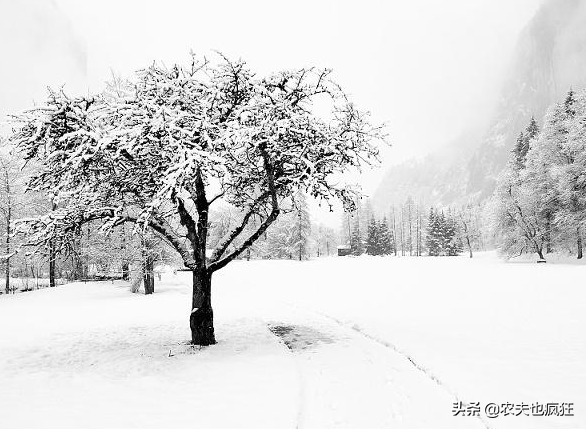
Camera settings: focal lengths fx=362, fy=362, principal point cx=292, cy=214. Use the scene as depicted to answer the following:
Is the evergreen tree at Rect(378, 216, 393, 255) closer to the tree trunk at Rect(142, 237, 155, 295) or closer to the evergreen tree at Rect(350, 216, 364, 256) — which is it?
the evergreen tree at Rect(350, 216, 364, 256)

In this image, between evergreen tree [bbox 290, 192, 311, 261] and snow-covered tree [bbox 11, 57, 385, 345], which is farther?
evergreen tree [bbox 290, 192, 311, 261]

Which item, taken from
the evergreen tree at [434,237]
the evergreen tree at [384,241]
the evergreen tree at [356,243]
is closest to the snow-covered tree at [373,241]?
the evergreen tree at [384,241]

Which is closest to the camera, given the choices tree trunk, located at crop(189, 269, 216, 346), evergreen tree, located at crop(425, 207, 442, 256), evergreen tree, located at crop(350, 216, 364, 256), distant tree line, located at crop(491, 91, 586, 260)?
tree trunk, located at crop(189, 269, 216, 346)

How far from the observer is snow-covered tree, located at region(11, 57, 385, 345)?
8617 millimetres

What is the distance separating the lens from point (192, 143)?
8.51 meters

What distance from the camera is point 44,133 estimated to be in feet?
29.9

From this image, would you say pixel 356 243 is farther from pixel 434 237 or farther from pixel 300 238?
pixel 300 238

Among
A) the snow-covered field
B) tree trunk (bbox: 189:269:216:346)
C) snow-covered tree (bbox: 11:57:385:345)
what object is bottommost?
the snow-covered field

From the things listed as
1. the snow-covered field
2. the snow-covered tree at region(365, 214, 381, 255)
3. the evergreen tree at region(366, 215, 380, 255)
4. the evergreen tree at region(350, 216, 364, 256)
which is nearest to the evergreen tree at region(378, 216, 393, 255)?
the snow-covered tree at region(365, 214, 381, 255)

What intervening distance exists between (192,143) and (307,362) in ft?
20.3

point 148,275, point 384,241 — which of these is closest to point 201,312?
point 148,275

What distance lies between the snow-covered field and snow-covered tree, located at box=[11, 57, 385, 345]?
9.75 ft

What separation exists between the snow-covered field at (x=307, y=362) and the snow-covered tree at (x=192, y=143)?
2971mm

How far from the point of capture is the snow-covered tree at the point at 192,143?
8617 mm
